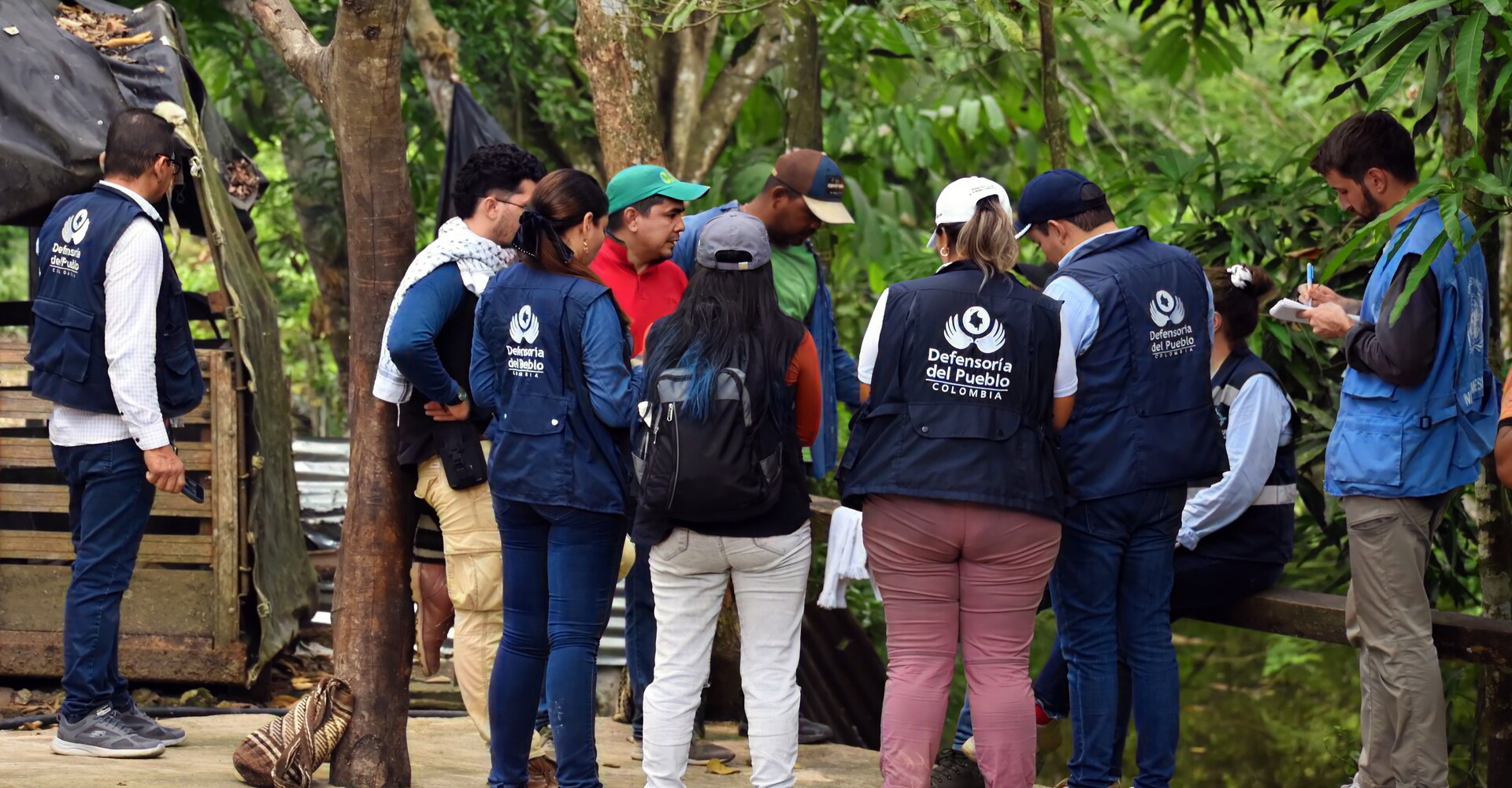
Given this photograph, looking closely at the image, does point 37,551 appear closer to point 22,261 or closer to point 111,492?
point 111,492

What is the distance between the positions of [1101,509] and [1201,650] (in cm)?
923

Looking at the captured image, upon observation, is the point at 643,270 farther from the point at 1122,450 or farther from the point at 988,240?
the point at 1122,450

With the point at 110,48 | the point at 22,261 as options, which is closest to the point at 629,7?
the point at 110,48

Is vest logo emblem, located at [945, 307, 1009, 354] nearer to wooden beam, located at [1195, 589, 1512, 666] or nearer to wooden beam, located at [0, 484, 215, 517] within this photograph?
wooden beam, located at [1195, 589, 1512, 666]

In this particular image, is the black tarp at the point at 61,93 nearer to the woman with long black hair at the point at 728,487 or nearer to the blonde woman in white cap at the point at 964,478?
the woman with long black hair at the point at 728,487

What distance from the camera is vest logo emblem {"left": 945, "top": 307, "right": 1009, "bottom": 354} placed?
3836 millimetres

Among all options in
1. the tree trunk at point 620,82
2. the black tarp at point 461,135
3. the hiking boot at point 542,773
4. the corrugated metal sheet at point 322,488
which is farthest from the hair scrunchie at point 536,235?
the corrugated metal sheet at point 322,488

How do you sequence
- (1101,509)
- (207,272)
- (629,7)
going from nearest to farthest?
(1101,509) → (629,7) → (207,272)

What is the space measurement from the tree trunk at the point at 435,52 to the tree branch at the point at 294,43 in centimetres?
275

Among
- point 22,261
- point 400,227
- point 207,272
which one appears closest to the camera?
point 400,227

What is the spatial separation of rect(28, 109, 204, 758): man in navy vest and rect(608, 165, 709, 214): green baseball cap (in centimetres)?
142

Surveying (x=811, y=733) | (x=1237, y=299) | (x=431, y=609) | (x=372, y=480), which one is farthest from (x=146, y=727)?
(x=1237, y=299)

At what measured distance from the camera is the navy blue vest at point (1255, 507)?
4.58 m

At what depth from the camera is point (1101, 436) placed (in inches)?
A: 161
